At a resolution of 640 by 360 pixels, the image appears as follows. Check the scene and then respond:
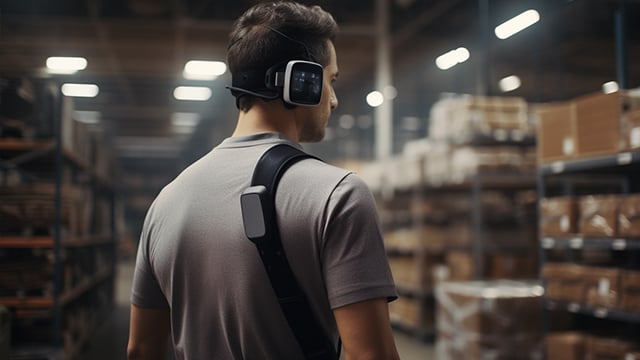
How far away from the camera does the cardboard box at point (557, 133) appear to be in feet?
16.3

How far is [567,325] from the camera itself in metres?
5.72

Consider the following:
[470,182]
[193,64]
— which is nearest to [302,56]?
[470,182]

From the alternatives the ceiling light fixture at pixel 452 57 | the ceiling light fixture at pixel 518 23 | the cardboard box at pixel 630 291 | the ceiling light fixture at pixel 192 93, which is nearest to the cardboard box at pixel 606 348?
the cardboard box at pixel 630 291

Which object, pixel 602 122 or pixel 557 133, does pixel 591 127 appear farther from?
pixel 557 133

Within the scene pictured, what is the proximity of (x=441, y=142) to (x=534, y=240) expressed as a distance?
4.81 feet

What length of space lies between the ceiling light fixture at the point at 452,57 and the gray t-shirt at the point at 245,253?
12.1 m

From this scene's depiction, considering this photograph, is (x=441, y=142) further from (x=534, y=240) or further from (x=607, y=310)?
(x=607, y=310)

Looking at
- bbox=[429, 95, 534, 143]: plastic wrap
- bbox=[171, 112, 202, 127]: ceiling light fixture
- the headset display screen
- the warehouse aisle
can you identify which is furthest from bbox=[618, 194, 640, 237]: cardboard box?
bbox=[171, 112, 202, 127]: ceiling light fixture

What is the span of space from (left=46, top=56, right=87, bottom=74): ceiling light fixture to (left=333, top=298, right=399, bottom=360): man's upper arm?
529 inches

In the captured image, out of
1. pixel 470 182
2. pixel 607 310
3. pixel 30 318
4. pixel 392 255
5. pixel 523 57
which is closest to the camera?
pixel 607 310

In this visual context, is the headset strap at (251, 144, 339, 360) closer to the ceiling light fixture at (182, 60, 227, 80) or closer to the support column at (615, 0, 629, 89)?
the support column at (615, 0, 629, 89)

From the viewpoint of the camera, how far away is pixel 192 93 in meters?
17.6

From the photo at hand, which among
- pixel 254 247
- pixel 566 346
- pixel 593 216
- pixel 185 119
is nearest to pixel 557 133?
pixel 593 216

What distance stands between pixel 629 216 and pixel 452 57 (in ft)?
30.9
